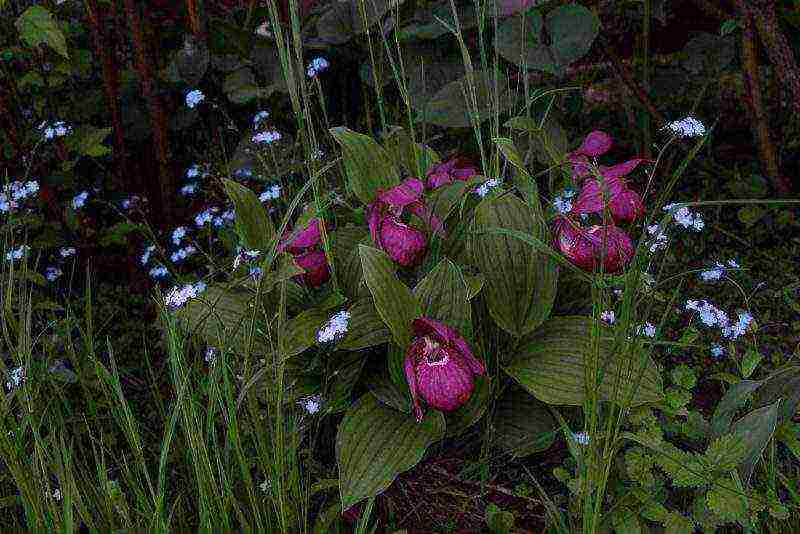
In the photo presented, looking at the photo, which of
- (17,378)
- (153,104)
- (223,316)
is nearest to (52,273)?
(153,104)

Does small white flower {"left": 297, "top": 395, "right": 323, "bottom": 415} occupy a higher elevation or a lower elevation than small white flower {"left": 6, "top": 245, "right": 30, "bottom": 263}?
lower

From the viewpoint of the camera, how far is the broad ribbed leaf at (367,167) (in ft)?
4.58

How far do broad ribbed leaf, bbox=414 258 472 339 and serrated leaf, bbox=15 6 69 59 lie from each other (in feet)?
3.19

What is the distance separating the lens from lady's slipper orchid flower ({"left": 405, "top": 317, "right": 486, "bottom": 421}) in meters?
1.13

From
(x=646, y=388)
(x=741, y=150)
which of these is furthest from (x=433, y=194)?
(x=741, y=150)

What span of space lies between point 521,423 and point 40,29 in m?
1.25

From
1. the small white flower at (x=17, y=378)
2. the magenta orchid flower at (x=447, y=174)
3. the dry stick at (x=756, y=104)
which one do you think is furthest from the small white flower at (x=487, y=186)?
the dry stick at (x=756, y=104)

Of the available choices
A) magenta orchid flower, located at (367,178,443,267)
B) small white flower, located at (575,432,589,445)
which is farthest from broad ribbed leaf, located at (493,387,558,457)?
magenta orchid flower, located at (367,178,443,267)

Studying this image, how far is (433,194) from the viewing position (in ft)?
4.50

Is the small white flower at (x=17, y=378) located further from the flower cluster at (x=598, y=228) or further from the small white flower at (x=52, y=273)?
the flower cluster at (x=598, y=228)

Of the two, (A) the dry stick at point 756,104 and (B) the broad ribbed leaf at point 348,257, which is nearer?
(B) the broad ribbed leaf at point 348,257

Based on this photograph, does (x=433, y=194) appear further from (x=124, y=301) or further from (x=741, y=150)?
(x=741, y=150)

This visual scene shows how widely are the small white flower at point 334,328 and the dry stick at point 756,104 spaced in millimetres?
1248

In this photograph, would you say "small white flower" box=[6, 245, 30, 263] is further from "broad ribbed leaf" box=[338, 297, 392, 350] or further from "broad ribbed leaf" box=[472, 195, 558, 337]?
"broad ribbed leaf" box=[472, 195, 558, 337]
